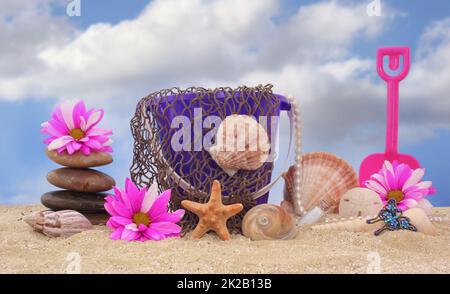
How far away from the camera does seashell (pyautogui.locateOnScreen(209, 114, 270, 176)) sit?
9.59 ft

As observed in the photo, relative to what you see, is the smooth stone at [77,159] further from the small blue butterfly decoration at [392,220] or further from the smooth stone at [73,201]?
the small blue butterfly decoration at [392,220]

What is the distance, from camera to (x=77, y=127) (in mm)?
3479

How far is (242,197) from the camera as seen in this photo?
3.15 metres

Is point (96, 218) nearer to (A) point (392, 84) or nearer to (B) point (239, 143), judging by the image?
(B) point (239, 143)

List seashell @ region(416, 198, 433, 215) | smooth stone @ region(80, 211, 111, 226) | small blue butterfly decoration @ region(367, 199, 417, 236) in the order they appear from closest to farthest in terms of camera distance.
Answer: small blue butterfly decoration @ region(367, 199, 417, 236)
smooth stone @ region(80, 211, 111, 226)
seashell @ region(416, 198, 433, 215)

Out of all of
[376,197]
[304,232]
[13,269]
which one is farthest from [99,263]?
[376,197]

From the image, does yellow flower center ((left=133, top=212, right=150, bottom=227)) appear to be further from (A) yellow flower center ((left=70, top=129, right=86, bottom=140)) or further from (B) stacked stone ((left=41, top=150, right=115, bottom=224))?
(A) yellow flower center ((left=70, top=129, right=86, bottom=140))

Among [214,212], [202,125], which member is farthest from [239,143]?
[214,212]

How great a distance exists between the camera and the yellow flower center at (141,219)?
9.86ft

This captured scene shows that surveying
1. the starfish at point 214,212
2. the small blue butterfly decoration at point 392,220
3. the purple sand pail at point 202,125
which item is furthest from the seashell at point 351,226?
the starfish at point 214,212

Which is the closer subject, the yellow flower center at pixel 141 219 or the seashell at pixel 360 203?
the yellow flower center at pixel 141 219

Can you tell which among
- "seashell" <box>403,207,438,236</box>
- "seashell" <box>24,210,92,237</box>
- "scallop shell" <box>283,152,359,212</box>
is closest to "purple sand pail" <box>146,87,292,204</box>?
"seashell" <box>24,210,92,237</box>

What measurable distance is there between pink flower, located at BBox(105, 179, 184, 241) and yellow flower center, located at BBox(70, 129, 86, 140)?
2.01ft

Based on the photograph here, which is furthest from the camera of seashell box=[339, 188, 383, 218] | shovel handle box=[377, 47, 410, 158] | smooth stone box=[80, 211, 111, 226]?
shovel handle box=[377, 47, 410, 158]
